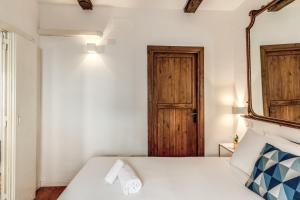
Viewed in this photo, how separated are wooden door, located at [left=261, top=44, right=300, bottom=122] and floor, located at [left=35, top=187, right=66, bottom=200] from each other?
111 inches

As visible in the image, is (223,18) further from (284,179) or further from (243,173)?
(284,179)

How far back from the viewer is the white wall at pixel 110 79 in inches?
121

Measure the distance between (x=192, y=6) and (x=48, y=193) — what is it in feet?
10.8

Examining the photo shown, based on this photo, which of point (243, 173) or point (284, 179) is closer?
point (284, 179)

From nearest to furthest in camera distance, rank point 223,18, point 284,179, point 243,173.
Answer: point 284,179 < point 243,173 < point 223,18

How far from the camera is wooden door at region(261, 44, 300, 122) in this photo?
72.1 inches

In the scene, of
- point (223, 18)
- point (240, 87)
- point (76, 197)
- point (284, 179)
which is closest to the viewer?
point (284, 179)

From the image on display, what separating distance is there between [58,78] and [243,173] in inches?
106

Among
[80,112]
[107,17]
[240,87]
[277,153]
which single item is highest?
[107,17]

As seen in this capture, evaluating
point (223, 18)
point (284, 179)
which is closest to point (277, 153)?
point (284, 179)

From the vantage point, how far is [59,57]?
308cm

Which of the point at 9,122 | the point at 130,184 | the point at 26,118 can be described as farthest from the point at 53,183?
the point at 130,184

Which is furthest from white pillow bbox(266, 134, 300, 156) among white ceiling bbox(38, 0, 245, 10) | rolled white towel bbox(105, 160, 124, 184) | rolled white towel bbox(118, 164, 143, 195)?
white ceiling bbox(38, 0, 245, 10)

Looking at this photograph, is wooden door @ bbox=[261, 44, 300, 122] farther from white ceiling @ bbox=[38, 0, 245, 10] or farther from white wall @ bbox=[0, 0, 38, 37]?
white wall @ bbox=[0, 0, 38, 37]
